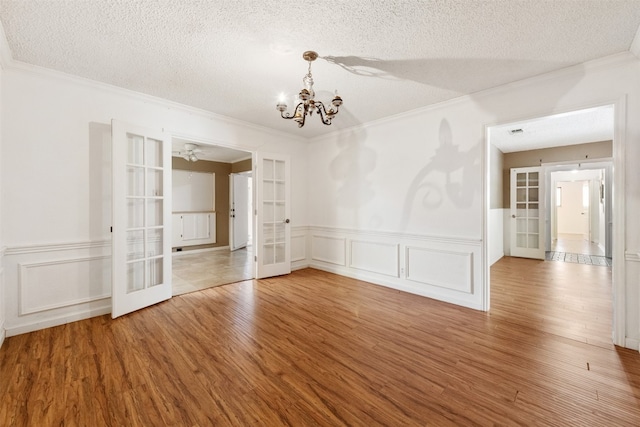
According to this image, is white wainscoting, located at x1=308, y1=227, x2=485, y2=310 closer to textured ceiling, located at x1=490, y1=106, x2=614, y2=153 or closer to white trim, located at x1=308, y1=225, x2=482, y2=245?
white trim, located at x1=308, y1=225, x2=482, y2=245

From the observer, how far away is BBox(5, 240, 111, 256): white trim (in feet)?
8.33

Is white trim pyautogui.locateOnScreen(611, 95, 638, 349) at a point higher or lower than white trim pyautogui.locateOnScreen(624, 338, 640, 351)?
higher

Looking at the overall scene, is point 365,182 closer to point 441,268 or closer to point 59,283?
point 441,268

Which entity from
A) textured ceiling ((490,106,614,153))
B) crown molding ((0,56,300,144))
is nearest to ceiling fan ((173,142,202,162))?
crown molding ((0,56,300,144))

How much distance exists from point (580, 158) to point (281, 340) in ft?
23.7

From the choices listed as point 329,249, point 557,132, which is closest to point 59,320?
point 329,249

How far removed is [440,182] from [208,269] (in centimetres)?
440

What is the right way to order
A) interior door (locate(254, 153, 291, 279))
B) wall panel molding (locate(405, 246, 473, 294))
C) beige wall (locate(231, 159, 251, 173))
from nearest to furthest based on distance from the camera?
wall panel molding (locate(405, 246, 473, 294)), interior door (locate(254, 153, 291, 279)), beige wall (locate(231, 159, 251, 173))

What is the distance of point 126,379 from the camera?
188 centimetres

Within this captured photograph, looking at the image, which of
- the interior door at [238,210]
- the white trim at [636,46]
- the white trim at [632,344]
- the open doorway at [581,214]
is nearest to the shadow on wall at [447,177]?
the white trim at [636,46]

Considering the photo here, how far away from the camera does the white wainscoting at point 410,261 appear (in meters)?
3.27

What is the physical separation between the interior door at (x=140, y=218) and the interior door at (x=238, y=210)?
4071 mm

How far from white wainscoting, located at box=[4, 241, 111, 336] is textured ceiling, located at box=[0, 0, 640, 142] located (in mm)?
1872

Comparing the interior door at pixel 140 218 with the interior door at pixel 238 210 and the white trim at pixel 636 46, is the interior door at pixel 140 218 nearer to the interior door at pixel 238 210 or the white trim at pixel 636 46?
the interior door at pixel 238 210
